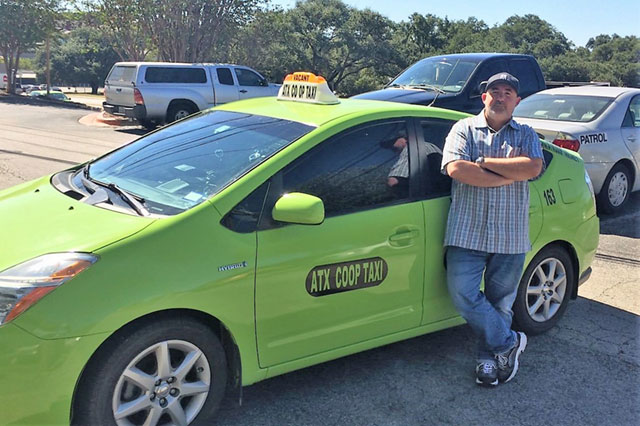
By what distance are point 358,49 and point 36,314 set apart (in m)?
41.5

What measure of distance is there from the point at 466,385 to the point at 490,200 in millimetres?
1082

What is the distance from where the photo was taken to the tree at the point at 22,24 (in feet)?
98.7

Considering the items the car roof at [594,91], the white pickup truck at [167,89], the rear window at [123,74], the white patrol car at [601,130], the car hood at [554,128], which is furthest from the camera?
the rear window at [123,74]

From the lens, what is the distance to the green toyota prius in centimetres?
235

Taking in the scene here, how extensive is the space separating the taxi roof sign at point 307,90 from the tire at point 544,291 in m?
1.73

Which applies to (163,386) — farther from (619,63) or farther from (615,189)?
(619,63)

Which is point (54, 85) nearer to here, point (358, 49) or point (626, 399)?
point (358, 49)

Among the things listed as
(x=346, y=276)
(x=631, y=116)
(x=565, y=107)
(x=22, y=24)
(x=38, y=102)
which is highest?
(x=22, y=24)

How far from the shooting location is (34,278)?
2.35m

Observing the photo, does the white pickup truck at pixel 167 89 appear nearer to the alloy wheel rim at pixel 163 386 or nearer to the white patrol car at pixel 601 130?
the white patrol car at pixel 601 130

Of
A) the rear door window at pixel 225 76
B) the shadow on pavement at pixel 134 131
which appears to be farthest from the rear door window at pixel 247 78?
the shadow on pavement at pixel 134 131

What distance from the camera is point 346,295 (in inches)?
119

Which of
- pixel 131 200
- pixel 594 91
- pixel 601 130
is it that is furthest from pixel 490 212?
pixel 594 91

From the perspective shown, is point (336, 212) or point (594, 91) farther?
point (594, 91)
